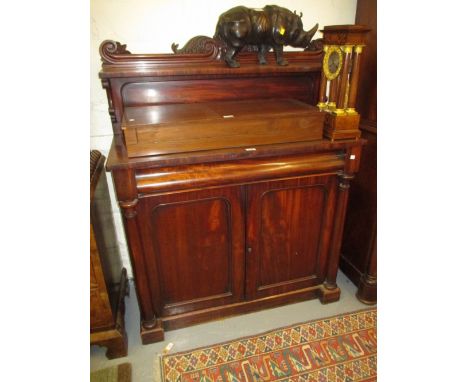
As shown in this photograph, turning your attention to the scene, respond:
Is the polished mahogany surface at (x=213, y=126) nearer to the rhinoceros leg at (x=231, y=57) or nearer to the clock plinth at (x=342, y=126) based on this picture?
the clock plinth at (x=342, y=126)

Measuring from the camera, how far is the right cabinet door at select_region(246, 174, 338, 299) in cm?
144

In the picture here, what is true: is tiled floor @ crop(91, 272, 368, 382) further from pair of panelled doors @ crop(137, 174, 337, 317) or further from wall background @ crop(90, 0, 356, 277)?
wall background @ crop(90, 0, 356, 277)

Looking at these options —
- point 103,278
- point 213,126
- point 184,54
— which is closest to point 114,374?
point 103,278

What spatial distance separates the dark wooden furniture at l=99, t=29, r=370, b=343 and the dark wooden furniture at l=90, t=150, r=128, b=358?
14 centimetres

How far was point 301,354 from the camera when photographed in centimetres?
153

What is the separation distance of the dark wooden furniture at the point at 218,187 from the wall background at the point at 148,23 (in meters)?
0.14

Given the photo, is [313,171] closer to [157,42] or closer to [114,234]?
[157,42]

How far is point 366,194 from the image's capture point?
5.74ft

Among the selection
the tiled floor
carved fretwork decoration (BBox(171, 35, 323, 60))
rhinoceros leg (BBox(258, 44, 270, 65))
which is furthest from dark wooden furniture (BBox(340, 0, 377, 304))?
carved fretwork decoration (BBox(171, 35, 323, 60))

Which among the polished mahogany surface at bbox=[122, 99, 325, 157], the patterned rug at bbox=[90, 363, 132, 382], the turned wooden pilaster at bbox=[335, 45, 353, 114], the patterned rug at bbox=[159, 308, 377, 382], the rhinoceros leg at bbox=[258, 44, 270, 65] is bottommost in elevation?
the patterned rug at bbox=[90, 363, 132, 382]

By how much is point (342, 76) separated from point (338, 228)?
752 mm

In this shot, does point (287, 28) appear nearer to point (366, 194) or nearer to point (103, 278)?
point (366, 194)
